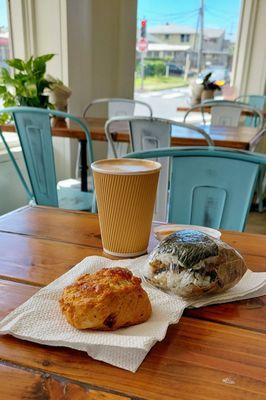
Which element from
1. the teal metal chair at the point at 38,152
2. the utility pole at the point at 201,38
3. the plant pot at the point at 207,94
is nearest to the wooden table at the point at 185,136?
the teal metal chair at the point at 38,152

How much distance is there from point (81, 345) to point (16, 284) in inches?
7.6

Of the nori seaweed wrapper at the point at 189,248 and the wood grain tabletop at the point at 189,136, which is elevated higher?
Result: the nori seaweed wrapper at the point at 189,248

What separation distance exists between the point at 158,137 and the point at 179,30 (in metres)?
2.99

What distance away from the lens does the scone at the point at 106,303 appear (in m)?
0.44

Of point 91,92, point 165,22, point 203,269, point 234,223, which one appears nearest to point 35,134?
point 234,223

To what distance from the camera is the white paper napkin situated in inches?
16.2

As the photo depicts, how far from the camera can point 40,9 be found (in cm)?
242

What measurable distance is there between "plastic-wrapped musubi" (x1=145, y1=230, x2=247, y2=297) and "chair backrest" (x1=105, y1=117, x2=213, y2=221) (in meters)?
0.93

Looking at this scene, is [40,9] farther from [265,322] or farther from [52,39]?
[265,322]

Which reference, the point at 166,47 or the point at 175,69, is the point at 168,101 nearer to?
the point at 175,69

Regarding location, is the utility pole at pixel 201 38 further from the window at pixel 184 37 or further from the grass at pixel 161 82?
the grass at pixel 161 82

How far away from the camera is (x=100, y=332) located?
44 cm

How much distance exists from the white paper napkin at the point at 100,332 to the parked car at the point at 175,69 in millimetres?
3921

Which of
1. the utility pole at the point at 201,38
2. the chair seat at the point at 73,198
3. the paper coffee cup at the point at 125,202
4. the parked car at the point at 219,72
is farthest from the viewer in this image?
the parked car at the point at 219,72
